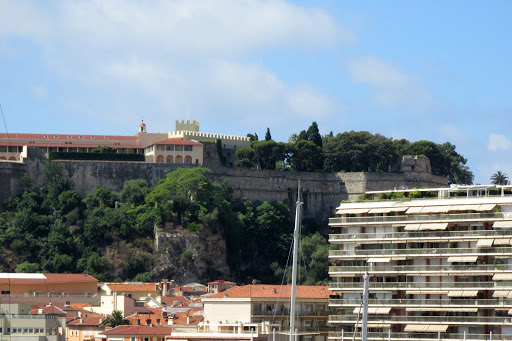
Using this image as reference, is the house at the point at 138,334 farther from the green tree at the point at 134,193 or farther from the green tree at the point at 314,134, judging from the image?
the green tree at the point at 314,134

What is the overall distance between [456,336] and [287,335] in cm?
871

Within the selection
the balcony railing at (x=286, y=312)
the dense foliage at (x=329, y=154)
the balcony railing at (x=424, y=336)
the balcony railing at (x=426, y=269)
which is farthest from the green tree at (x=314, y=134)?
the balcony railing at (x=424, y=336)

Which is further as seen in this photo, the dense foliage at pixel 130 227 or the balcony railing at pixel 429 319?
the dense foliage at pixel 130 227

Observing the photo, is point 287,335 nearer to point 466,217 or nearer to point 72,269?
point 466,217

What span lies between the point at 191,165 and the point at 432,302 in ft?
188

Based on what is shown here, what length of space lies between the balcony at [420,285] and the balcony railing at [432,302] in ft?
1.93

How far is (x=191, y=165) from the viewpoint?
406 feet

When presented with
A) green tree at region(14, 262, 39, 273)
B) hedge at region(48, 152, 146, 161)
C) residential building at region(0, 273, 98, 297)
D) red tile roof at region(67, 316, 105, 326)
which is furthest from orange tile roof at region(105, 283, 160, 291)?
hedge at region(48, 152, 146, 161)

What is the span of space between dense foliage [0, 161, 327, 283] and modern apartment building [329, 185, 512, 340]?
3826cm

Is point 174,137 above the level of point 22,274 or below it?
above

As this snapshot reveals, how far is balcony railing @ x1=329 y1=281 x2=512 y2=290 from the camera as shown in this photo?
66.4m

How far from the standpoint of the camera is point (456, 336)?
2638 inches

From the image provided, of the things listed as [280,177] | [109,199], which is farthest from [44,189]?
[280,177]

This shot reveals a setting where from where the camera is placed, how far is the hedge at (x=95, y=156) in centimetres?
12044
